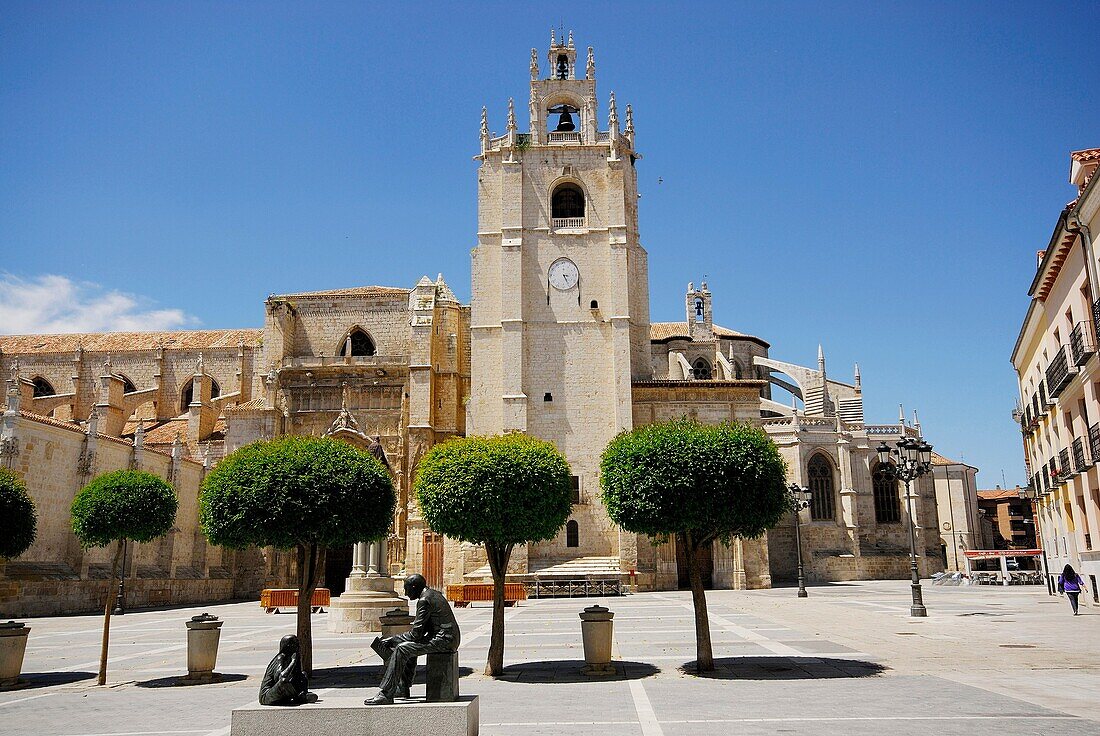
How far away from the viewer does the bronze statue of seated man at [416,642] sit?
24.4ft

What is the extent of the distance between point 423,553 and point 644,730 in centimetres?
2787

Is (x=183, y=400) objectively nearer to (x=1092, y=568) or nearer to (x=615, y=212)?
(x=615, y=212)

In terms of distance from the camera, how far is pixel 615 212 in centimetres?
3681

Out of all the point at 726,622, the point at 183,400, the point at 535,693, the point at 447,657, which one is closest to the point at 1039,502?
the point at 726,622

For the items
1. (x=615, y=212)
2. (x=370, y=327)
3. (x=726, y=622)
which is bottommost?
(x=726, y=622)

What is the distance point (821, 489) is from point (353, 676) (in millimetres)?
34676

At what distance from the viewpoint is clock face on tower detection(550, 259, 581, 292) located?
36.8 meters

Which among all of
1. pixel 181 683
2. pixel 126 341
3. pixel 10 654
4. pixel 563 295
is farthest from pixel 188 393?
pixel 181 683

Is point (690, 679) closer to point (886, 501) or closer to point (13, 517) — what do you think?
point (13, 517)

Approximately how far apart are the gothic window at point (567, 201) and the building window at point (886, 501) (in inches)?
849

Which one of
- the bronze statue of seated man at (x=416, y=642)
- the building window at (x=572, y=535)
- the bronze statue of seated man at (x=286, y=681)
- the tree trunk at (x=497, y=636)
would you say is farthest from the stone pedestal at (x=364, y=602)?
the building window at (x=572, y=535)

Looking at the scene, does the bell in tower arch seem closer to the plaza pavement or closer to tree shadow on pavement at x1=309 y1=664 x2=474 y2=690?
the plaza pavement

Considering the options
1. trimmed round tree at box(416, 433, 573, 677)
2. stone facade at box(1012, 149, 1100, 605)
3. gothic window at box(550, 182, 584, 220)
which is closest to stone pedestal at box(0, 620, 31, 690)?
trimmed round tree at box(416, 433, 573, 677)

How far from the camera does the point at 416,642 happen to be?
7906 millimetres
